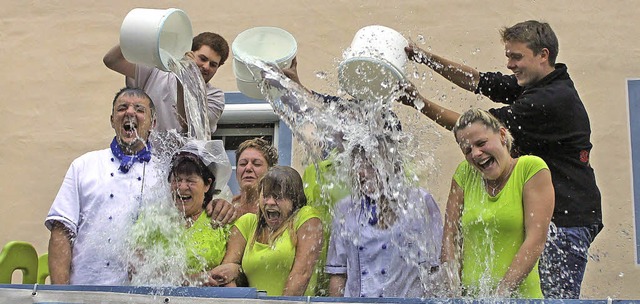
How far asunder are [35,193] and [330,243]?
9.95 ft

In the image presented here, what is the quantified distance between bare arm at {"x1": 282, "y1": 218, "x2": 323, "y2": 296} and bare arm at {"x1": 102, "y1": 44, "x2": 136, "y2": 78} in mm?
1538

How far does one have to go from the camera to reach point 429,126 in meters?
6.62

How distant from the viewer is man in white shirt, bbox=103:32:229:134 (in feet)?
19.5

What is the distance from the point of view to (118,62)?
596 cm

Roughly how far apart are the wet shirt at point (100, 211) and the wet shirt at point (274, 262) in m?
0.62

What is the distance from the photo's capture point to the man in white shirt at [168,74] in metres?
5.93

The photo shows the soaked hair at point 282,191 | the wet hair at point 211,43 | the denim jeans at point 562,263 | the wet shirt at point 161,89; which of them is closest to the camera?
the denim jeans at point 562,263

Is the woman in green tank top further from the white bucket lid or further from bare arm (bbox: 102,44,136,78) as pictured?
bare arm (bbox: 102,44,136,78)

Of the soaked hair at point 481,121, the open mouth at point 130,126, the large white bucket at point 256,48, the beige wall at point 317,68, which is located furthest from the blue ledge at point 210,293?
the beige wall at point 317,68

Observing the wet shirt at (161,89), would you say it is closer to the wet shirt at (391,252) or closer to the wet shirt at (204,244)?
the wet shirt at (204,244)

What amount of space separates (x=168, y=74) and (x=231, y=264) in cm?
139

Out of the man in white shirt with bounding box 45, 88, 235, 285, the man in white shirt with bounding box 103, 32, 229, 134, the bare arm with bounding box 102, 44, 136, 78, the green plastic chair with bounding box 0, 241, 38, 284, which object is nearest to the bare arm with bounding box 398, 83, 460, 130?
the man in white shirt with bounding box 45, 88, 235, 285

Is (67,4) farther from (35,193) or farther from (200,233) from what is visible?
(200,233)

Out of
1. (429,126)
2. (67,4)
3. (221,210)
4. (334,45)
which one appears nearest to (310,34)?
(334,45)
